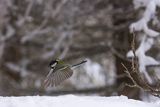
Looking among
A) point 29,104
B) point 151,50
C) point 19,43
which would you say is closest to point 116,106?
point 29,104

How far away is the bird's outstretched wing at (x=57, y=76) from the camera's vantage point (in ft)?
11.4

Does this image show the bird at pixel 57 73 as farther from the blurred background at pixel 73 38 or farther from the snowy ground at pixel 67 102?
the blurred background at pixel 73 38

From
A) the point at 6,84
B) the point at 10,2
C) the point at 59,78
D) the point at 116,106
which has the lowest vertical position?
the point at 116,106

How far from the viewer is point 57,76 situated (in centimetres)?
348

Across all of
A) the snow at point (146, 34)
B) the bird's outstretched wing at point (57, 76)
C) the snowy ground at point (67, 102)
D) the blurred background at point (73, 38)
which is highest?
the blurred background at point (73, 38)

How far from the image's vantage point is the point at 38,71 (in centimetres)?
1079

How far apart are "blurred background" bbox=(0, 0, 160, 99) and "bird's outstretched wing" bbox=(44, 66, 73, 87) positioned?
143 inches

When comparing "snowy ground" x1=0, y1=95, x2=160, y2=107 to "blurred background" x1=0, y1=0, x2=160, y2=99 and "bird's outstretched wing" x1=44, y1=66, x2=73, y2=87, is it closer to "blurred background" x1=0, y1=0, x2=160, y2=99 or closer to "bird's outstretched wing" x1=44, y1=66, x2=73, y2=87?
"bird's outstretched wing" x1=44, y1=66, x2=73, y2=87

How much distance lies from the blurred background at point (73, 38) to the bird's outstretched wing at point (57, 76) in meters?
3.63

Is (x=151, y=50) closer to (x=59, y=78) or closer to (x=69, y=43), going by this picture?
(x=69, y=43)

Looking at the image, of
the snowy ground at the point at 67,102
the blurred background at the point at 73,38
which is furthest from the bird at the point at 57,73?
the blurred background at the point at 73,38

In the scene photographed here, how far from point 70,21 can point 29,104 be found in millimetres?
5551

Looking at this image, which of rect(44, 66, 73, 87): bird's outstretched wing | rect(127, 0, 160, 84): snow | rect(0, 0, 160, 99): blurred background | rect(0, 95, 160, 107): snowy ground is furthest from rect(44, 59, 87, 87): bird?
→ rect(0, 0, 160, 99): blurred background

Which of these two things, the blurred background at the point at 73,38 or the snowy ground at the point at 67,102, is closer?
the snowy ground at the point at 67,102
